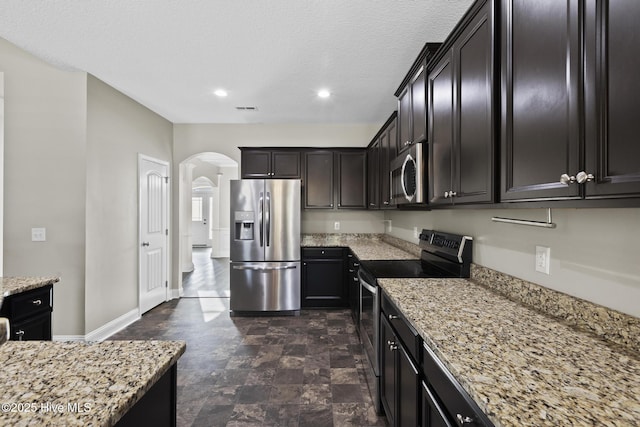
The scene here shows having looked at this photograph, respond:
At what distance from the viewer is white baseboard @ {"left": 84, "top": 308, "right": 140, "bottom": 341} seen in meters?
3.09

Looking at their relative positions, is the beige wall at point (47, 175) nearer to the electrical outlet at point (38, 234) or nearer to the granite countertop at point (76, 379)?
the electrical outlet at point (38, 234)

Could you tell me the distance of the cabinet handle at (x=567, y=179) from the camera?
840mm

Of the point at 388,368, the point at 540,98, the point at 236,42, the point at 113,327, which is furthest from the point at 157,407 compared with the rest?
the point at 113,327

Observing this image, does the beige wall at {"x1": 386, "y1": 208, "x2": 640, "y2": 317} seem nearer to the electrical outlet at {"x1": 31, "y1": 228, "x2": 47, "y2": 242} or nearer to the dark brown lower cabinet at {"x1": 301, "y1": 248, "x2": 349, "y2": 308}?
the dark brown lower cabinet at {"x1": 301, "y1": 248, "x2": 349, "y2": 308}

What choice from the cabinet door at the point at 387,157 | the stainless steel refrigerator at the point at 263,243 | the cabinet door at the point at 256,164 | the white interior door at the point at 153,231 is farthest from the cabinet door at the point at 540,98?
the white interior door at the point at 153,231

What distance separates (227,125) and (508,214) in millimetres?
4104

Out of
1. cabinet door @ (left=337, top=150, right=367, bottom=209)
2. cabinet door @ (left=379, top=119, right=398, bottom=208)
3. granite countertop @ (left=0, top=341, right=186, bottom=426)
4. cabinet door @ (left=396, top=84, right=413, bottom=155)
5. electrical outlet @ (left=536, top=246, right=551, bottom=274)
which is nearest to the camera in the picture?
granite countertop @ (left=0, top=341, right=186, bottom=426)

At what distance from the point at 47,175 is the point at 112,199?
59 centimetres

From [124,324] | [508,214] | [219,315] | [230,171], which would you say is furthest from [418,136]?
[230,171]

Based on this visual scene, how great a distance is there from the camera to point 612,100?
74 centimetres

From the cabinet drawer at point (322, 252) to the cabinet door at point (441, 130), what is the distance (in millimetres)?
2298

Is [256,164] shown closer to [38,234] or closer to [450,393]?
[38,234]

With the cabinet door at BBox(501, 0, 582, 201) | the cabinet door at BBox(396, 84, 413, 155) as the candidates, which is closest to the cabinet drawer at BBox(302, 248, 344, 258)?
the cabinet door at BBox(396, 84, 413, 155)

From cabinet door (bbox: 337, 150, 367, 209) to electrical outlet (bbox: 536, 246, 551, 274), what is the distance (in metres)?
2.99
